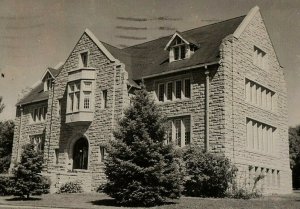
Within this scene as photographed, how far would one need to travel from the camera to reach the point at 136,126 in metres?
20.1

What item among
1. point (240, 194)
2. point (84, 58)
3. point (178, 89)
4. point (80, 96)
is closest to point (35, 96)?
point (84, 58)

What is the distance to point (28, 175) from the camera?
2248cm

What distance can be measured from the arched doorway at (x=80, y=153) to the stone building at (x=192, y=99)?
0.27 feet

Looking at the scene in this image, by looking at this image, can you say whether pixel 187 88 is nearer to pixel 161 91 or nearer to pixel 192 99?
pixel 192 99

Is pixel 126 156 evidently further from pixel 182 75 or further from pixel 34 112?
pixel 34 112

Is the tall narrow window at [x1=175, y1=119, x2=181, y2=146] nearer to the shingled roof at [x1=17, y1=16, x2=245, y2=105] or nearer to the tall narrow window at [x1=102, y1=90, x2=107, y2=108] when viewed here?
the shingled roof at [x1=17, y1=16, x2=245, y2=105]

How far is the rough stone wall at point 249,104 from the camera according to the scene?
2739cm

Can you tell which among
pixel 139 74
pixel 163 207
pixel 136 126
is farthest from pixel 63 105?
pixel 163 207

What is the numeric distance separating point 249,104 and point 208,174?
727 centimetres

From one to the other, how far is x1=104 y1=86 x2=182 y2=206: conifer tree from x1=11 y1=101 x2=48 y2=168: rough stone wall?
21076 mm

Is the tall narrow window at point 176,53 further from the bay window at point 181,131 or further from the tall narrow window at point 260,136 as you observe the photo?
the tall narrow window at point 260,136

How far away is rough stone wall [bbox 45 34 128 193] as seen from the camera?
30547mm

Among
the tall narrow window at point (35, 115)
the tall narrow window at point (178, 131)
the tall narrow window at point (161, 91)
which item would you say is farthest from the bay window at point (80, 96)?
the tall narrow window at point (35, 115)

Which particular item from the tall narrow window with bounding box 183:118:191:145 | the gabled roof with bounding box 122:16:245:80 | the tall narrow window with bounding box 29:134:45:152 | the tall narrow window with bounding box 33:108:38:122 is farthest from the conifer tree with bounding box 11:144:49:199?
the tall narrow window with bounding box 33:108:38:122
